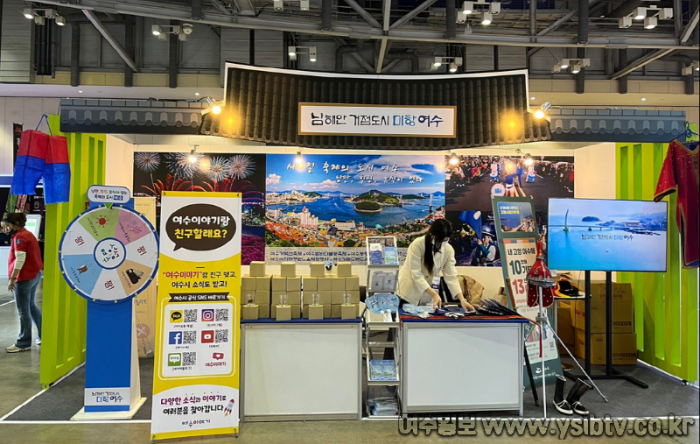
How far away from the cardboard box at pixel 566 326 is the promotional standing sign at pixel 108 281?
14.8 ft

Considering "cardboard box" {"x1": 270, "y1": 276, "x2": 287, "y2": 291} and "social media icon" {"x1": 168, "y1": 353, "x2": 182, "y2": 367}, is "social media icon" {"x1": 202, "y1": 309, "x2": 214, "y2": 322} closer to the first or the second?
"social media icon" {"x1": 168, "y1": 353, "x2": 182, "y2": 367}

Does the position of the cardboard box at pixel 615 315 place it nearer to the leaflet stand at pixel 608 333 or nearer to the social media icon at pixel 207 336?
the leaflet stand at pixel 608 333

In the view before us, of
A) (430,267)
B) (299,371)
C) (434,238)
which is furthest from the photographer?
(430,267)

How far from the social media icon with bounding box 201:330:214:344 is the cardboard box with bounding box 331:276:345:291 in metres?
0.98

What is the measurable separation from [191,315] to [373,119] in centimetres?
244

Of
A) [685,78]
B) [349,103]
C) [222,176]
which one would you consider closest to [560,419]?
[349,103]

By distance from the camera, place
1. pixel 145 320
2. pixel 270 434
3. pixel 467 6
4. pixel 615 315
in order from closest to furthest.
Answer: pixel 270 434 < pixel 615 315 < pixel 145 320 < pixel 467 6

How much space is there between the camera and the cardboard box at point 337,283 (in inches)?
145

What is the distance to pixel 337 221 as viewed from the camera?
280 inches

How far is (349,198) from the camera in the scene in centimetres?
712

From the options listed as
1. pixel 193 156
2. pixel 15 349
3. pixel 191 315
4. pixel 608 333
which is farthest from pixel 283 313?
pixel 193 156

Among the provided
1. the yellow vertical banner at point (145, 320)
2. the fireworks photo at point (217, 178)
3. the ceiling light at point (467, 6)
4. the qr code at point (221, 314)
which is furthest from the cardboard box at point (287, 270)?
the ceiling light at point (467, 6)

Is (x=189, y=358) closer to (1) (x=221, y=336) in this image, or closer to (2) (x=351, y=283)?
(1) (x=221, y=336)

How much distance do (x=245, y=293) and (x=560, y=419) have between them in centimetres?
266
